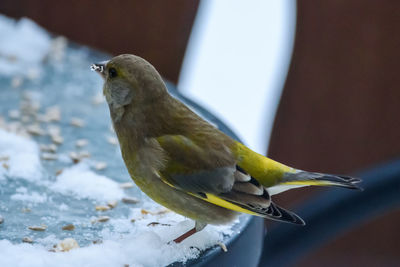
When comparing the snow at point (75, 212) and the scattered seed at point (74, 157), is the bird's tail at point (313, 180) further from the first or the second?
the scattered seed at point (74, 157)

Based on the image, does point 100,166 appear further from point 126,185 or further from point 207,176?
point 207,176

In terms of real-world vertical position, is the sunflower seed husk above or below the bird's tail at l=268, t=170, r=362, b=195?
below

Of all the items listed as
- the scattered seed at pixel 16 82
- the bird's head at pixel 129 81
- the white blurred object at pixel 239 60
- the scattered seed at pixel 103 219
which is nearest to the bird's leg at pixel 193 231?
the scattered seed at pixel 103 219

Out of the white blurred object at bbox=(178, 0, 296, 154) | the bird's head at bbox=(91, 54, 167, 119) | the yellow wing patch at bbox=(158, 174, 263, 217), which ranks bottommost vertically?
the white blurred object at bbox=(178, 0, 296, 154)

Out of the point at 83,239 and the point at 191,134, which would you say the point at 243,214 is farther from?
the point at 83,239

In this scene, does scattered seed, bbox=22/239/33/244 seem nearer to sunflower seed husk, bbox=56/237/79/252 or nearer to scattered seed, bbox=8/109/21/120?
sunflower seed husk, bbox=56/237/79/252

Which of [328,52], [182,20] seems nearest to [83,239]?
[182,20]

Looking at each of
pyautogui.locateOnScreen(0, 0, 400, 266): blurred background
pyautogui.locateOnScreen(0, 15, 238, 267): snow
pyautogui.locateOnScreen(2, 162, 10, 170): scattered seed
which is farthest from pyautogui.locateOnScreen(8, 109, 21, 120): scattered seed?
pyautogui.locateOnScreen(0, 0, 400, 266): blurred background
